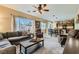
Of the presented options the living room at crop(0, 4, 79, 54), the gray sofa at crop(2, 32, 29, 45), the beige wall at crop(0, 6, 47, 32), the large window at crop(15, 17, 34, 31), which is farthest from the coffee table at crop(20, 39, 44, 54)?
the beige wall at crop(0, 6, 47, 32)

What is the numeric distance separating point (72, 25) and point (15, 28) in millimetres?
2379

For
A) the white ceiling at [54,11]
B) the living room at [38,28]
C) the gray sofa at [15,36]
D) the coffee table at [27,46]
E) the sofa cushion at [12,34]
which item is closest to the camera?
the coffee table at [27,46]

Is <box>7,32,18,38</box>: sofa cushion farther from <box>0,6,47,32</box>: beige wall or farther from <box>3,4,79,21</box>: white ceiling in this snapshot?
<box>3,4,79,21</box>: white ceiling

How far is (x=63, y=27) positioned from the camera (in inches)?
163

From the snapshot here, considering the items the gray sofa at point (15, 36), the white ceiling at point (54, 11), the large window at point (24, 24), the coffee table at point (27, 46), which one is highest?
the white ceiling at point (54, 11)

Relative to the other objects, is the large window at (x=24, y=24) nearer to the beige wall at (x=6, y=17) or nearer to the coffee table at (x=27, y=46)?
the beige wall at (x=6, y=17)

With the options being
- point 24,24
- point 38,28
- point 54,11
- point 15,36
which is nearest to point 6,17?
point 15,36

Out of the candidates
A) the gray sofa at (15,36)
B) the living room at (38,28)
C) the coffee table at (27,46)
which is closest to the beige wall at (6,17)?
the living room at (38,28)

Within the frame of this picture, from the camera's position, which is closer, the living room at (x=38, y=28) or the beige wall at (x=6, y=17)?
the living room at (x=38, y=28)

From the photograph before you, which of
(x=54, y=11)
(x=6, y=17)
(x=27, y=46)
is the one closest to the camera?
(x=27, y=46)

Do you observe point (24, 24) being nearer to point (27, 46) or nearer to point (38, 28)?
point (38, 28)

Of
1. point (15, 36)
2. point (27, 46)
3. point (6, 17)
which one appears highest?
point (6, 17)
